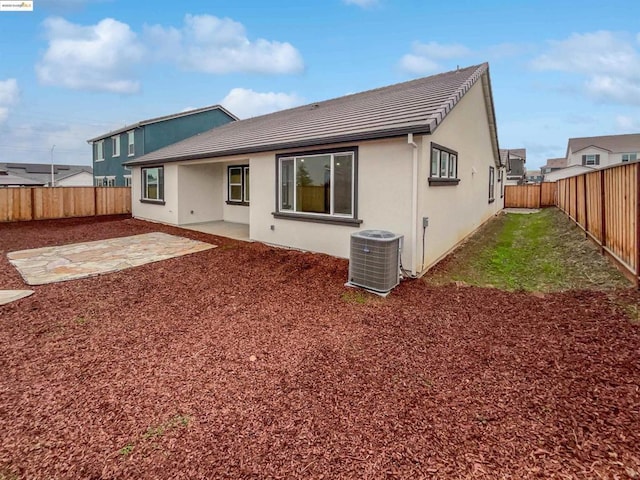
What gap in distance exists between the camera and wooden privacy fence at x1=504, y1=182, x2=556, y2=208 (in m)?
24.3

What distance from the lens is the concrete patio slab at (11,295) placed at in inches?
209

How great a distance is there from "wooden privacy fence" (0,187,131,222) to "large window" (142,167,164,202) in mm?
3582

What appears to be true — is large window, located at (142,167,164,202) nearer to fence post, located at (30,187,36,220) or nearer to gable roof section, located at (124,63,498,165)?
→ gable roof section, located at (124,63,498,165)

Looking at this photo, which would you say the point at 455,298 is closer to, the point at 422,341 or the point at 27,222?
the point at 422,341

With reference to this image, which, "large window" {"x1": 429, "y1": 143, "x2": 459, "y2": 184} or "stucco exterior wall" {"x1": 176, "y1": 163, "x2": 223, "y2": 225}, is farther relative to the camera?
"stucco exterior wall" {"x1": 176, "y1": 163, "x2": 223, "y2": 225}

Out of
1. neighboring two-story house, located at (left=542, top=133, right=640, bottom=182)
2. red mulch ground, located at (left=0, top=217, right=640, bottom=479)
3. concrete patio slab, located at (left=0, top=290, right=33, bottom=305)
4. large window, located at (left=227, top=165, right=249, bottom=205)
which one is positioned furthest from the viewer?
neighboring two-story house, located at (left=542, top=133, right=640, bottom=182)

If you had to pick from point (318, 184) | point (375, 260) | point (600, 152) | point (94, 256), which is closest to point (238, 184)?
point (94, 256)

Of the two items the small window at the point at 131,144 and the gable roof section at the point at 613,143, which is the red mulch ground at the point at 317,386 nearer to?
the small window at the point at 131,144

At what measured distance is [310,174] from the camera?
A: 8273mm

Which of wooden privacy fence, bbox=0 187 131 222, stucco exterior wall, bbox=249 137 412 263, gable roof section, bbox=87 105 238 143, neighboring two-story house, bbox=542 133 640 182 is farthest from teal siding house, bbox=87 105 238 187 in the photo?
neighboring two-story house, bbox=542 133 640 182

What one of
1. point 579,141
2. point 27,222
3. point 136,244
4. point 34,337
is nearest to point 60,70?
point 27,222

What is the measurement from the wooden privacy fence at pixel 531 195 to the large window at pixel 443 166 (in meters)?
19.1

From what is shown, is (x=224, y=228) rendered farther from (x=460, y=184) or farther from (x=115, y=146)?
(x=115, y=146)

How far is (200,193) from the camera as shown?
1412cm
